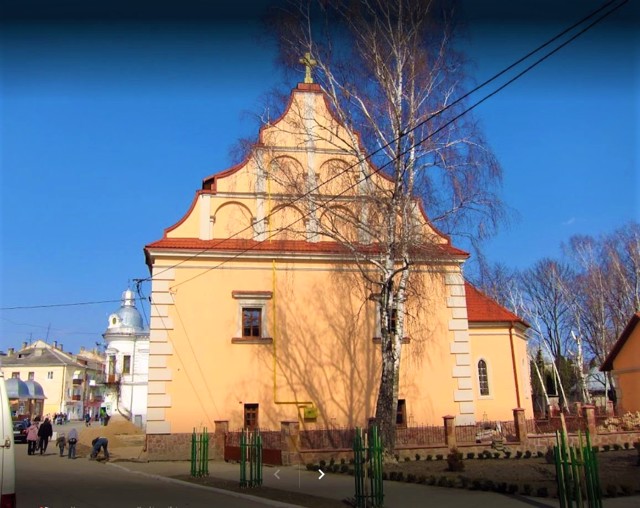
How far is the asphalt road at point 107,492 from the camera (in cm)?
1161

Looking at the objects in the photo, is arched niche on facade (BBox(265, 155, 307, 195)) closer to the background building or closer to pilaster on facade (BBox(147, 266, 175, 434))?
pilaster on facade (BBox(147, 266, 175, 434))

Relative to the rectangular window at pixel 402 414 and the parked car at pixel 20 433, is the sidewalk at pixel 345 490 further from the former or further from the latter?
the parked car at pixel 20 433

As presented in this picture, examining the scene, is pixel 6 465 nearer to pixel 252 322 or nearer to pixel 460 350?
pixel 252 322

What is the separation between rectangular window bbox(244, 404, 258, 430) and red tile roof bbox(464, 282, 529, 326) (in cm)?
1199

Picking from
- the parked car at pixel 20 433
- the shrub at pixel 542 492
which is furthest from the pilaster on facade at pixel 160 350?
the parked car at pixel 20 433

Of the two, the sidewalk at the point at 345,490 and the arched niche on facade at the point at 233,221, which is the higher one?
the arched niche on facade at the point at 233,221

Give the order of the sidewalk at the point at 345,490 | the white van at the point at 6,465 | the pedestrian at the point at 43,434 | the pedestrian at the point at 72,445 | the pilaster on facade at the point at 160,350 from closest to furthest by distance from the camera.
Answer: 1. the white van at the point at 6,465
2. the sidewalk at the point at 345,490
3. the pilaster on facade at the point at 160,350
4. the pedestrian at the point at 72,445
5. the pedestrian at the point at 43,434

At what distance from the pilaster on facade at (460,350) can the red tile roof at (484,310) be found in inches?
141

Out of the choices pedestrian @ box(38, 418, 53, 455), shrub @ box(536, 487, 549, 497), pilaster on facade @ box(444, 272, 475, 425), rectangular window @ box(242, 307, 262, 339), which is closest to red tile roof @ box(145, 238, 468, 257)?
pilaster on facade @ box(444, 272, 475, 425)

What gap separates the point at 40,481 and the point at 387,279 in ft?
38.1

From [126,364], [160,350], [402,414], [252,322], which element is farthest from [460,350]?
[126,364]

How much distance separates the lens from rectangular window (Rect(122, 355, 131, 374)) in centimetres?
6275

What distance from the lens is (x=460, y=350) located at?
2462 centimetres

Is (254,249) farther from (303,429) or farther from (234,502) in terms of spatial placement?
(234,502)
